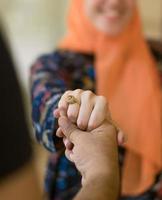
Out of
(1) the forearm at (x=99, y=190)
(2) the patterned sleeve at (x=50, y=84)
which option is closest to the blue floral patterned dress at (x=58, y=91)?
(2) the patterned sleeve at (x=50, y=84)

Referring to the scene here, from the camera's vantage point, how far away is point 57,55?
1336 mm

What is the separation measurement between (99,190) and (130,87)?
80cm

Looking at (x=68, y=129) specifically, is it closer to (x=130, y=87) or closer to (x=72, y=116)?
(x=72, y=116)

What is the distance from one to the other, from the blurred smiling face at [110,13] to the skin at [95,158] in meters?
0.68

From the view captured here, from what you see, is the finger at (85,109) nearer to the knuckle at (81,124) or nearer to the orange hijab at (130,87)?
the knuckle at (81,124)

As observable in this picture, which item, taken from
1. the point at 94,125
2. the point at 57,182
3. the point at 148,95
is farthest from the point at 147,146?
the point at 94,125

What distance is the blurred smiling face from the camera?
51.9 inches

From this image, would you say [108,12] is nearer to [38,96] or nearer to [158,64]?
[158,64]

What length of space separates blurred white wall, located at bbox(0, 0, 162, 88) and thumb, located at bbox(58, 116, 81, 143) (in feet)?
5.50

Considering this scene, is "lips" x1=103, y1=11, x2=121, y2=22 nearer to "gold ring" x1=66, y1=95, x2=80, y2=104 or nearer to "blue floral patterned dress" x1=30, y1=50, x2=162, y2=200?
"blue floral patterned dress" x1=30, y1=50, x2=162, y2=200

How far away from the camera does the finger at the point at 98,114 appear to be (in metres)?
0.68

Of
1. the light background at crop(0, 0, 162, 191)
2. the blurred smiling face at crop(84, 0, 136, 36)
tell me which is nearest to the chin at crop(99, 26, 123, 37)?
the blurred smiling face at crop(84, 0, 136, 36)

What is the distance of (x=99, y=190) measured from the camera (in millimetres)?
571

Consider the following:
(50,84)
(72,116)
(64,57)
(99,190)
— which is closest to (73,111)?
(72,116)
